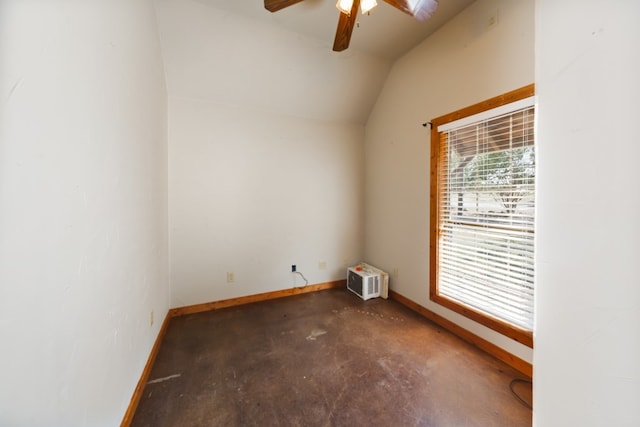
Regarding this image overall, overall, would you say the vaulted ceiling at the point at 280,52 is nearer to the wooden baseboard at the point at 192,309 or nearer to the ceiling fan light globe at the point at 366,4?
the ceiling fan light globe at the point at 366,4

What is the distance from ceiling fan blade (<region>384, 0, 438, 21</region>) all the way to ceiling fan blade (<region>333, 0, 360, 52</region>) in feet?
A: 0.72

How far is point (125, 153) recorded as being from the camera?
120cm

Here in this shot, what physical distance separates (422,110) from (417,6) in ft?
3.43

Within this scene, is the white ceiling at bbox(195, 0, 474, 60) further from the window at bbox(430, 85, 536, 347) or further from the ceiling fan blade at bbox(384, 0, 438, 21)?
the window at bbox(430, 85, 536, 347)

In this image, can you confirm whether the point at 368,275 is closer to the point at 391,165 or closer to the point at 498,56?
the point at 391,165

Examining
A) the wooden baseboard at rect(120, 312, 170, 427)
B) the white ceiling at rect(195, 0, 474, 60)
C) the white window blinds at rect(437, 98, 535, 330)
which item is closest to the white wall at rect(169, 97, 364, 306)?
the wooden baseboard at rect(120, 312, 170, 427)

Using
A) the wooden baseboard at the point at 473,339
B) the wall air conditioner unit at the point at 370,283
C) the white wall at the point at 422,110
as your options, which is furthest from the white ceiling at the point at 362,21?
the wooden baseboard at the point at 473,339

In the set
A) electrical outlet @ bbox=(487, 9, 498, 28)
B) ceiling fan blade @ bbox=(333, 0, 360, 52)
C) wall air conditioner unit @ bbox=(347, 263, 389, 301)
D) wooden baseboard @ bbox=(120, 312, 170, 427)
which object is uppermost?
electrical outlet @ bbox=(487, 9, 498, 28)

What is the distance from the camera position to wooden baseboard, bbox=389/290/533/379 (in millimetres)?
1595

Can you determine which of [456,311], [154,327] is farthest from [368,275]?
[154,327]

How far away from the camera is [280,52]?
2336mm

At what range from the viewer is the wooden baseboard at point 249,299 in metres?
2.43

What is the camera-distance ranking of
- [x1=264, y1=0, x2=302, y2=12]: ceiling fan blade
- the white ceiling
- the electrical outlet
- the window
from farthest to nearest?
the white ceiling → the electrical outlet → the window → [x1=264, y1=0, x2=302, y2=12]: ceiling fan blade

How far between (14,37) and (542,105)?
138 centimetres
